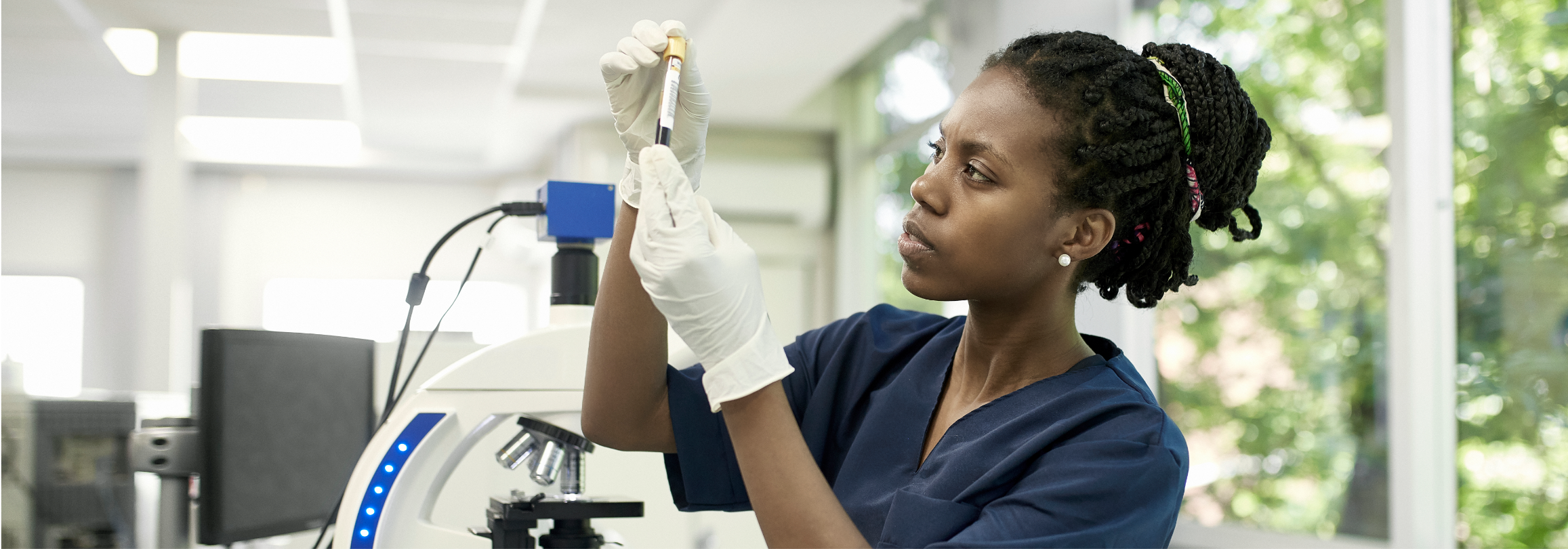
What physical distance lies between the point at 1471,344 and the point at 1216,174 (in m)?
1.29

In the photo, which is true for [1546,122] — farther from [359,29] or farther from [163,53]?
[163,53]

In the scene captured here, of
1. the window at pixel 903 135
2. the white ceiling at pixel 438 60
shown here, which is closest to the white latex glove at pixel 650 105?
the white ceiling at pixel 438 60

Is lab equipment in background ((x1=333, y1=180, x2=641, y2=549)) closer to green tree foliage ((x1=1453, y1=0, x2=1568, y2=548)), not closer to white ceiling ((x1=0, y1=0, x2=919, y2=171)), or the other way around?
green tree foliage ((x1=1453, y1=0, x2=1568, y2=548))

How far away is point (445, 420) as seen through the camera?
1025mm

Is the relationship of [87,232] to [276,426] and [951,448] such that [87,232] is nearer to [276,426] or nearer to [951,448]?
[276,426]

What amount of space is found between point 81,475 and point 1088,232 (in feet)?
6.30

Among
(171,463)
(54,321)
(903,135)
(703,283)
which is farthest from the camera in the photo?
(54,321)

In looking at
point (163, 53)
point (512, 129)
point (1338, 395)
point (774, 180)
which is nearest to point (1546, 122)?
point (1338, 395)

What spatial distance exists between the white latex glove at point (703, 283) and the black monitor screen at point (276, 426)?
27.8 inches

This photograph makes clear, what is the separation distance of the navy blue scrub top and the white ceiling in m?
2.43

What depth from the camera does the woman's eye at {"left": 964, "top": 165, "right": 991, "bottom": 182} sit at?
0.84 metres

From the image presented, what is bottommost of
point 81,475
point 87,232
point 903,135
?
point 81,475

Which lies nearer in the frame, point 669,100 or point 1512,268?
point 669,100

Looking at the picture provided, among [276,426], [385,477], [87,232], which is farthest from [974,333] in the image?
[87,232]
